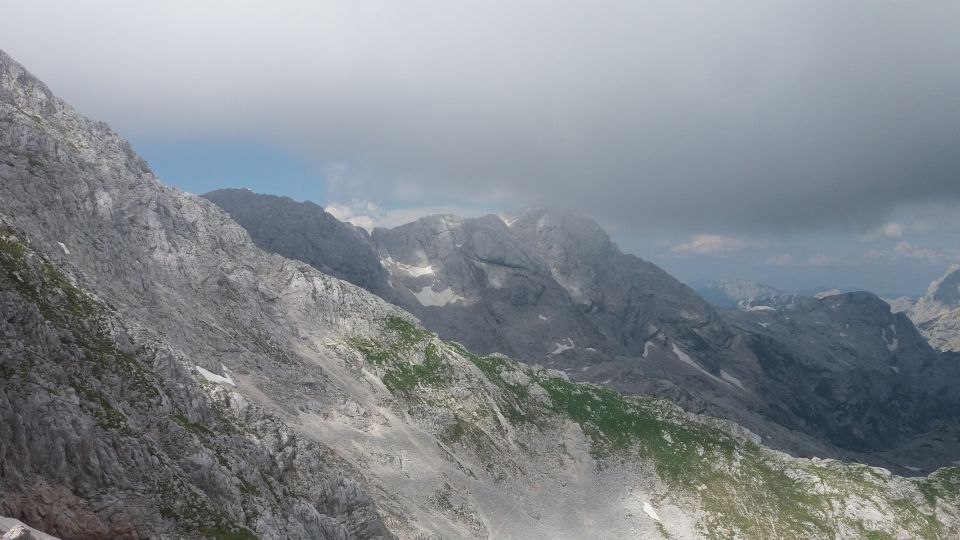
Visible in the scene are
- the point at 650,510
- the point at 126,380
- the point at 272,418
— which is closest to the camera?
the point at 126,380

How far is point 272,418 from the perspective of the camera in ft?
184

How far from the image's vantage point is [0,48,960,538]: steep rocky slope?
32.6m

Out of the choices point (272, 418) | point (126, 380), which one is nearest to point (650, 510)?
point (272, 418)

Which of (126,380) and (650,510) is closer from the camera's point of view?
(126,380)

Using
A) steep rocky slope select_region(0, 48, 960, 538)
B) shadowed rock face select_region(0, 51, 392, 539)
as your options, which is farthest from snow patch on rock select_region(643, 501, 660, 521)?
shadowed rock face select_region(0, 51, 392, 539)

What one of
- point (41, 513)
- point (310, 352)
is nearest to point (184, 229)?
point (310, 352)

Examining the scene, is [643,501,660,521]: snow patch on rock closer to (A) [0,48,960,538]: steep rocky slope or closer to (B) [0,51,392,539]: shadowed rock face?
(A) [0,48,960,538]: steep rocky slope

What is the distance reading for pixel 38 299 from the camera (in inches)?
1639

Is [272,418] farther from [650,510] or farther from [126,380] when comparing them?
[650,510]

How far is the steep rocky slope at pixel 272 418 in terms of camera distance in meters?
32.6

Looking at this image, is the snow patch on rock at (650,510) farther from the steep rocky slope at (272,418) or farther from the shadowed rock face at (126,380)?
the shadowed rock face at (126,380)

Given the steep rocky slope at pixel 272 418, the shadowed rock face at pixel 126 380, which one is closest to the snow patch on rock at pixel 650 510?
the steep rocky slope at pixel 272 418

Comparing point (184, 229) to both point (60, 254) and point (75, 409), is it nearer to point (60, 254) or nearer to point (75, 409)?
point (60, 254)

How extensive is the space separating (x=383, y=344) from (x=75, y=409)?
79061 mm
